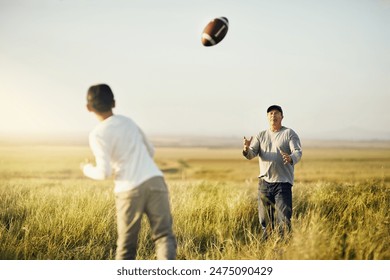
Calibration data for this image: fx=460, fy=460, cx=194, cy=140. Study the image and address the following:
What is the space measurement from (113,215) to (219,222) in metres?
1.11

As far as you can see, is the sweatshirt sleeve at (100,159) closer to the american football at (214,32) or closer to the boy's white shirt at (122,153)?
the boy's white shirt at (122,153)

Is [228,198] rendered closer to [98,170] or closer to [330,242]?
[330,242]

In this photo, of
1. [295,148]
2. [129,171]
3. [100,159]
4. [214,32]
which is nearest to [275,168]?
[295,148]

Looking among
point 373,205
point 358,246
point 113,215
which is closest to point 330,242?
point 358,246

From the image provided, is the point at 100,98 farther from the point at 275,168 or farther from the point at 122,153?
the point at 275,168

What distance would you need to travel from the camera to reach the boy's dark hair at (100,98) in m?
3.15

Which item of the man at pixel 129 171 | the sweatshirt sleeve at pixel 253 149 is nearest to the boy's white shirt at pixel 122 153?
the man at pixel 129 171

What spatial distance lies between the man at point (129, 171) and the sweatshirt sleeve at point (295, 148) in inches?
58.1

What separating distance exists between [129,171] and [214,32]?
218 centimetres

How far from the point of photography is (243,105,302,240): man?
428cm

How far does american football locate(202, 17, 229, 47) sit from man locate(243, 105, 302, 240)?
37.0 inches

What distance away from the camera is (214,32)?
4727 mm

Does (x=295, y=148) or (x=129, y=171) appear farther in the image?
(x=295, y=148)
